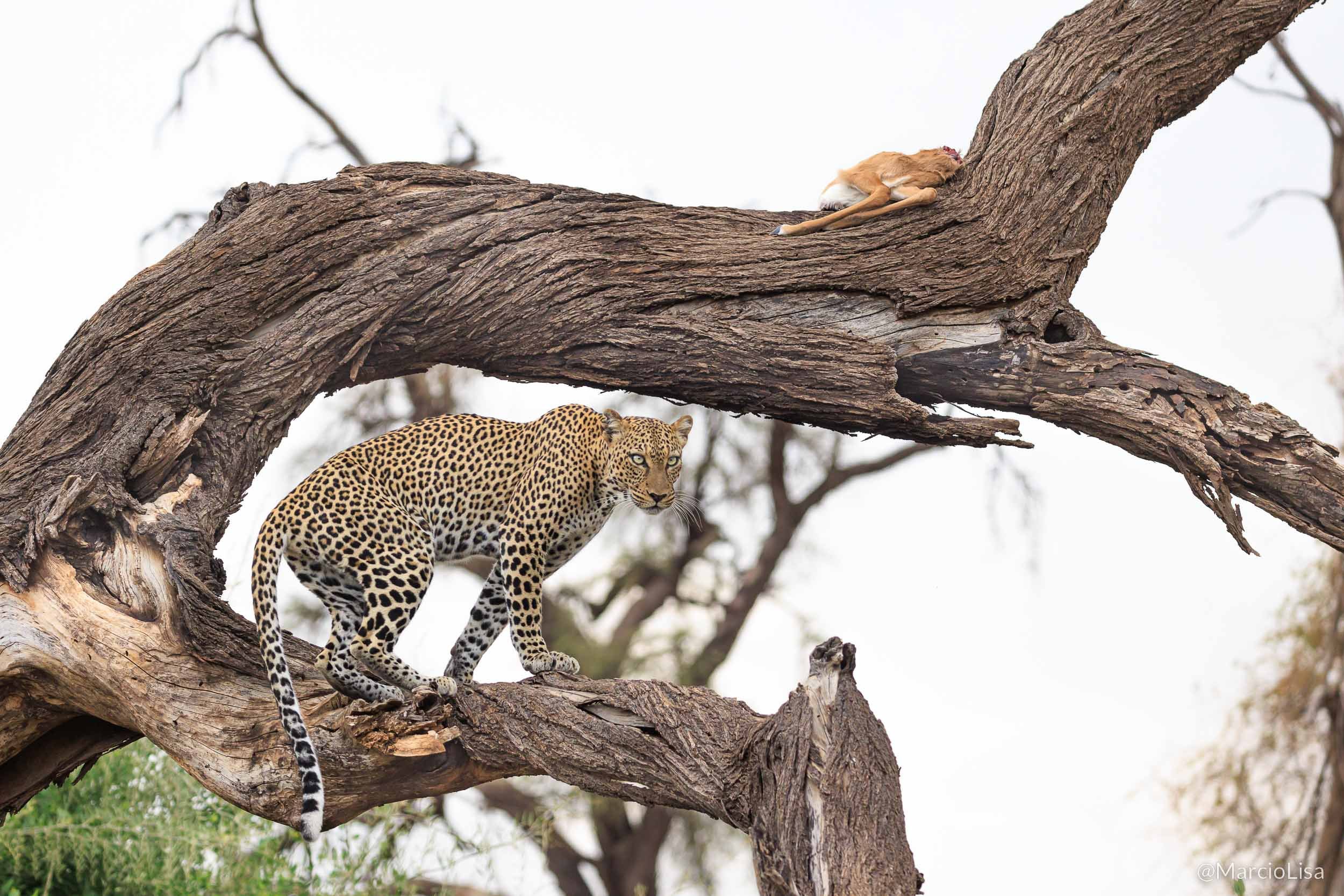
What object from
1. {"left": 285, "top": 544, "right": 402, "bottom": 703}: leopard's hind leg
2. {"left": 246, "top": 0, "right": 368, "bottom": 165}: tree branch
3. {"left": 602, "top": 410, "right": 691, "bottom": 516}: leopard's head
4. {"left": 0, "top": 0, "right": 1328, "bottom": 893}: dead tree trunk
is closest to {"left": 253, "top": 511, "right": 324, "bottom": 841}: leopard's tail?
{"left": 285, "top": 544, "right": 402, "bottom": 703}: leopard's hind leg

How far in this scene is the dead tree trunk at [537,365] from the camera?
530cm

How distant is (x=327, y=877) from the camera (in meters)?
7.74

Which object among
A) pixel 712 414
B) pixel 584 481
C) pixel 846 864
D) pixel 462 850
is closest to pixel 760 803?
pixel 846 864

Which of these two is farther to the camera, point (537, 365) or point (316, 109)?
point (316, 109)

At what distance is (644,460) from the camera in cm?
554

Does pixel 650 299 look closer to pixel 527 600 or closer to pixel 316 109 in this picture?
pixel 527 600

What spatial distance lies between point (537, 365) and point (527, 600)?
4.03 feet

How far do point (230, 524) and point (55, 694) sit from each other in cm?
95

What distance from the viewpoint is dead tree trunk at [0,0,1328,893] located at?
5297 mm

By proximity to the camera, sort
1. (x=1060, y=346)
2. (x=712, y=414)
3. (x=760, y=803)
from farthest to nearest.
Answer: (x=712, y=414), (x=1060, y=346), (x=760, y=803)

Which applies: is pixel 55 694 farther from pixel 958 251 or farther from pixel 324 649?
pixel 958 251

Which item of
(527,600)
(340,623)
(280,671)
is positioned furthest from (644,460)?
(280,671)

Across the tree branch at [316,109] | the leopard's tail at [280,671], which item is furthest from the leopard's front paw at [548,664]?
the tree branch at [316,109]

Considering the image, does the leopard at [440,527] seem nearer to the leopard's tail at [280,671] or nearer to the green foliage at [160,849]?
the leopard's tail at [280,671]
